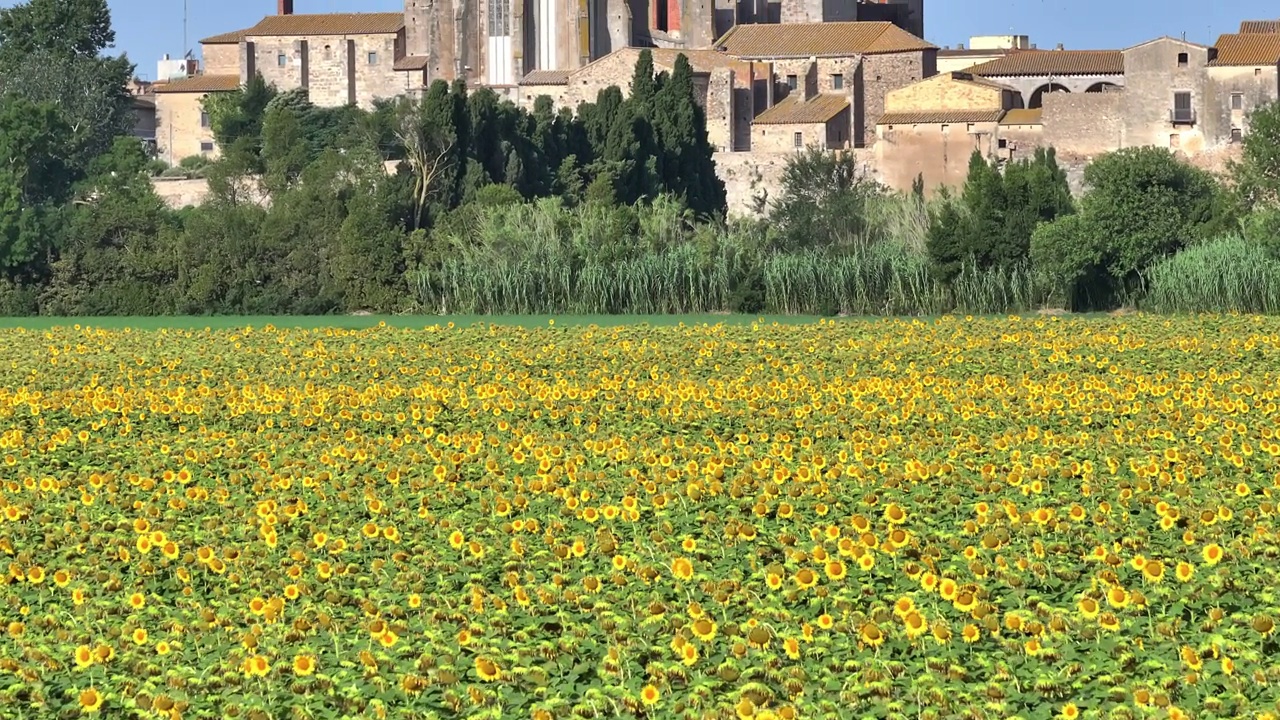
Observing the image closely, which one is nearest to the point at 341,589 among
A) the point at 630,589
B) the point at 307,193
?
the point at 630,589

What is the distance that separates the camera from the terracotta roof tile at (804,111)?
209ft

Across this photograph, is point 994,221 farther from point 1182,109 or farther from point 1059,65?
point 1059,65

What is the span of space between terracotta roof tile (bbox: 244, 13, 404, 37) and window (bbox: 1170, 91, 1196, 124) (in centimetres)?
2884

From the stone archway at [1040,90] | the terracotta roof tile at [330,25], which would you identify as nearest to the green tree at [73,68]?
the terracotta roof tile at [330,25]

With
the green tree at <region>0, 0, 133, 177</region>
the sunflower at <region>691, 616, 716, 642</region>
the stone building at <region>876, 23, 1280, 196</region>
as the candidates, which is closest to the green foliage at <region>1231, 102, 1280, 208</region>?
the stone building at <region>876, 23, 1280, 196</region>

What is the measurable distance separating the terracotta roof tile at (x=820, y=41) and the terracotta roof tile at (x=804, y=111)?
210 centimetres

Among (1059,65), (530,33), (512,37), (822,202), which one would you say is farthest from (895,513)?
(530,33)

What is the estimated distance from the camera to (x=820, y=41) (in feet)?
223

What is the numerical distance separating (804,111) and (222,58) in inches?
968

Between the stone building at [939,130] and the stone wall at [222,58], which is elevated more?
the stone wall at [222,58]

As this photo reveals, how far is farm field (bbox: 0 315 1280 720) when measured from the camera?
6.92 metres

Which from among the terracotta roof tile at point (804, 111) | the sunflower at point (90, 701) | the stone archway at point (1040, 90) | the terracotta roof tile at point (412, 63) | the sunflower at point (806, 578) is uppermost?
the terracotta roof tile at point (412, 63)

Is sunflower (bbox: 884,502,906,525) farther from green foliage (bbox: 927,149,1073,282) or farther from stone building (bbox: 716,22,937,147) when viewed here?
stone building (bbox: 716,22,937,147)

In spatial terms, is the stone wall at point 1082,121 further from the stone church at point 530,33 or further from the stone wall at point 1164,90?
the stone church at point 530,33
